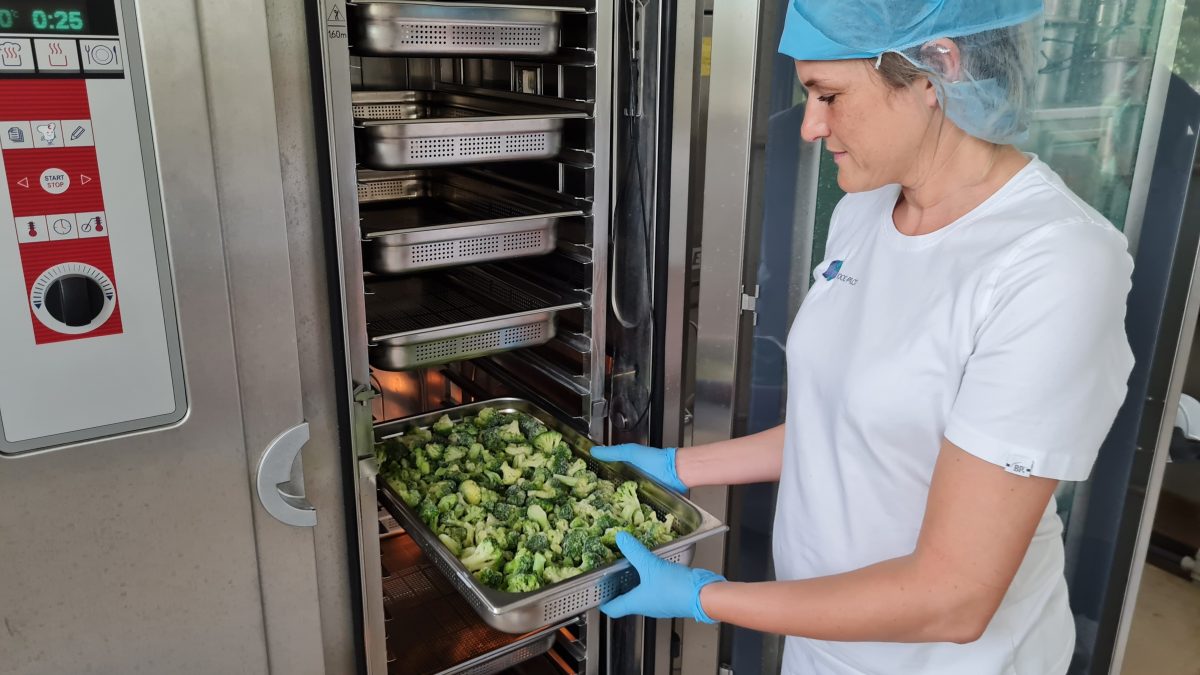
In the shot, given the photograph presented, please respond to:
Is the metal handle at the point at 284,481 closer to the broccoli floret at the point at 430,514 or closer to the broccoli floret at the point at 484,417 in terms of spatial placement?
the broccoli floret at the point at 430,514

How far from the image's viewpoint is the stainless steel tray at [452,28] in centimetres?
151

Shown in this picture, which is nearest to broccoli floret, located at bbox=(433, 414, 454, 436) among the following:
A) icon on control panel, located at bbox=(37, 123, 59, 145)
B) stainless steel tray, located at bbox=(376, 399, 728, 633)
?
stainless steel tray, located at bbox=(376, 399, 728, 633)

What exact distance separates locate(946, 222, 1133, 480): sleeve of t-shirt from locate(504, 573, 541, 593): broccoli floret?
28.8 inches

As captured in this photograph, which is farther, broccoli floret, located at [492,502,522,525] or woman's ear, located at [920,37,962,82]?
broccoli floret, located at [492,502,522,525]

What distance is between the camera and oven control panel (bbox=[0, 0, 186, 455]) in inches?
43.7

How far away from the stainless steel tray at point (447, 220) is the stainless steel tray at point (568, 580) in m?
0.47

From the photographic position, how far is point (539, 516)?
1750 mm

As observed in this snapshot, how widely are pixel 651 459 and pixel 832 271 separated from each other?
55cm

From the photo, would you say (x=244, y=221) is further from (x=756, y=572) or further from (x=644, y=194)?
(x=756, y=572)

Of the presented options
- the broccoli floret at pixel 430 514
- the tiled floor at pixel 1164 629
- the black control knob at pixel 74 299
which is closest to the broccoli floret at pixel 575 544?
the broccoli floret at pixel 430 514

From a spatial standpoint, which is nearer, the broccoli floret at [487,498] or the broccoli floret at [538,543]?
the broccoli floret at [538,543]

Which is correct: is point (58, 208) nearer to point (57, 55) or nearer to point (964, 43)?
point (57, 55)

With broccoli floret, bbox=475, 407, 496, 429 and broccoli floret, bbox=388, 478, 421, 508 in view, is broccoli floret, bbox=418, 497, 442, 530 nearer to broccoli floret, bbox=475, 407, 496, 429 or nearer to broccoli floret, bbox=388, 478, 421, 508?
broccoli floret, bbox=388, 478, 421, 508

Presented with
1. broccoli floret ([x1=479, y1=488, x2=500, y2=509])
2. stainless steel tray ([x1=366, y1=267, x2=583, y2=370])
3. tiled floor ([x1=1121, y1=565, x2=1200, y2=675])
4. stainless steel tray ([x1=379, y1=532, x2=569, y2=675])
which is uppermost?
stainless steel tray ([x1=366, y1=267, x2=583, y2=370])
